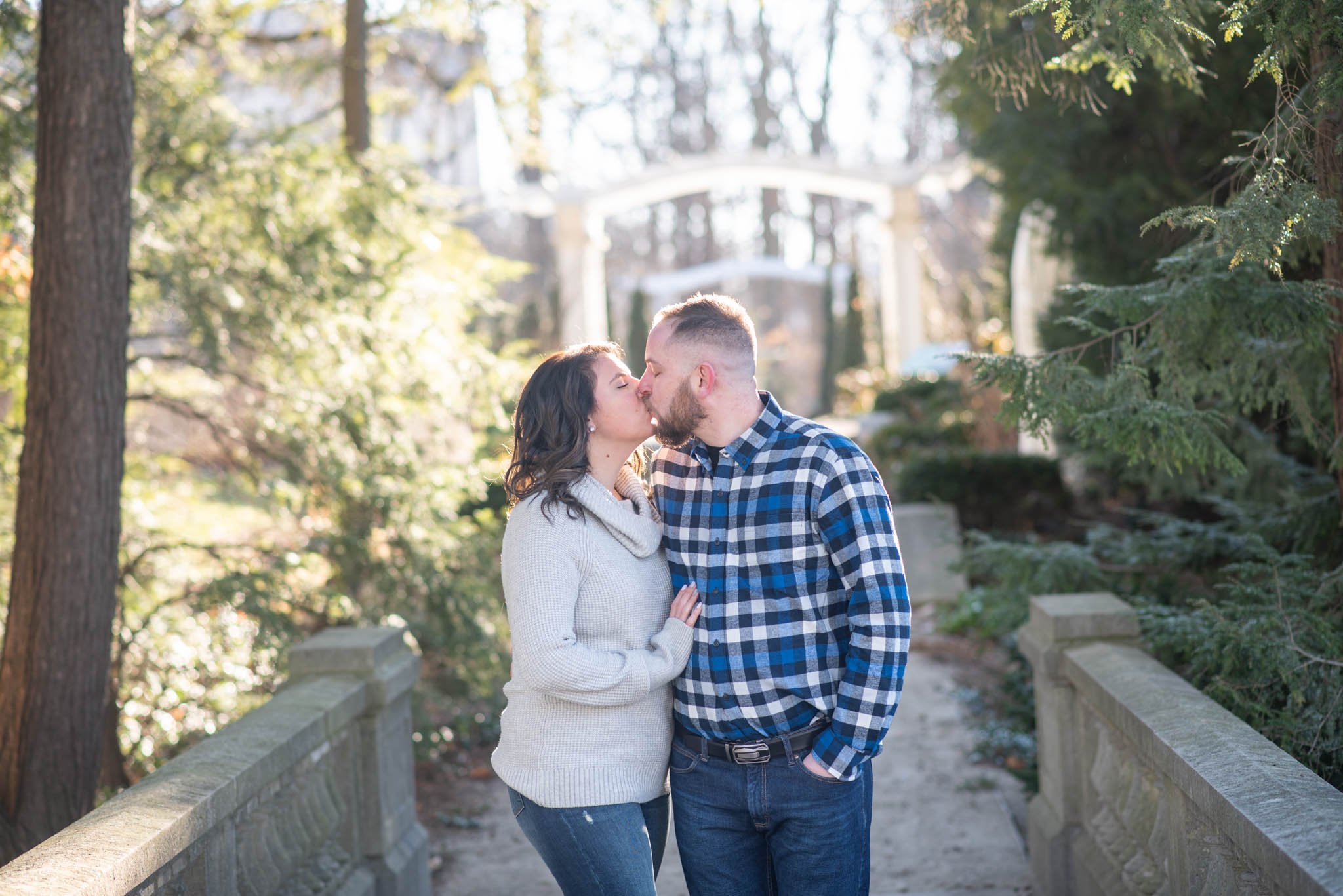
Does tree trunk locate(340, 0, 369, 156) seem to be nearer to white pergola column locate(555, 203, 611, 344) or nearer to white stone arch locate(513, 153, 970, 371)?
white stone arch locate(513, 153, 970, 371)

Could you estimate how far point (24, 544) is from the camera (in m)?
4.34

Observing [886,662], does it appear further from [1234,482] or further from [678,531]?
[1234,482]

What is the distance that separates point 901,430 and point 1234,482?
684 centimetres

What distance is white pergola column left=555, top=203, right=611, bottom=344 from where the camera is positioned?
693 inches

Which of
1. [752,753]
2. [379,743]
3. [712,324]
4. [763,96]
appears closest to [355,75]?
[379,743]

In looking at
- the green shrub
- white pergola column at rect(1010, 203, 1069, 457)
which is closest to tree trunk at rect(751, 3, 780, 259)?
white pergola column at rect(1010, 203, 1069, 457)

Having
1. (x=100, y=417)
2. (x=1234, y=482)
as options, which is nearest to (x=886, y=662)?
(x=100, y=417)

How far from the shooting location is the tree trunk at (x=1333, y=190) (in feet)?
10.0

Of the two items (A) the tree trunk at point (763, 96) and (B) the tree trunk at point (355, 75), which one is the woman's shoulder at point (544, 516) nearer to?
(B) the tree trunk at point (355, 75)

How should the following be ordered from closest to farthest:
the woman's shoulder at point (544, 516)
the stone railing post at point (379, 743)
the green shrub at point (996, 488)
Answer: the woman's shoulder at point (544, 516), the stone railing post at point (379, 743), the green shrub at point (996, 488)

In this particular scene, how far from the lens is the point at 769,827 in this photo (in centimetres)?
258

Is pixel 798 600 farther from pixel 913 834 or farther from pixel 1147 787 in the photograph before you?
pixel 913 834

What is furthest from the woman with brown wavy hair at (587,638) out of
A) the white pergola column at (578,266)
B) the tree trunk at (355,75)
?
the white pergola column at (578,266)

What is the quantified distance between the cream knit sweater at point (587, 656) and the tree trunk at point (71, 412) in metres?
2.37
